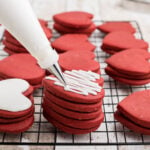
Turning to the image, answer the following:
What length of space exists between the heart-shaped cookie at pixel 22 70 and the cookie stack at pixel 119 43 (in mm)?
309

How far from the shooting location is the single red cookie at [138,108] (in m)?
0.91

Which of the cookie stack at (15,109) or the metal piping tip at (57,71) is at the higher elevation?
the metal piping tip at (57,71)

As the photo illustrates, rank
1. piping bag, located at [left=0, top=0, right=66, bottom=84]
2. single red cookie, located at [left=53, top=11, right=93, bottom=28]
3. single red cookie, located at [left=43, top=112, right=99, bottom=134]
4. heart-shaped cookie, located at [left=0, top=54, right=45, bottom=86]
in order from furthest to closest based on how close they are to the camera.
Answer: single red cookie, located at [left=53, top=11, right=93, bottom=28] → heart-shaped cookie, located at [left=0, top=54, right=45, bottom=86] → single red cookie, located at [left=43, top=112, right=99, bottom=134] → piping bag, located at [left=0, top=0, right=66, bottom=84]

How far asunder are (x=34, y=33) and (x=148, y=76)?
1.68ft

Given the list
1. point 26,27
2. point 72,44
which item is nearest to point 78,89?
point 26,27

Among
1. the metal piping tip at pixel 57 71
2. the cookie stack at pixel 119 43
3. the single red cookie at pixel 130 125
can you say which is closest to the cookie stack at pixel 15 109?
the metal piping tip at pixel 57 71

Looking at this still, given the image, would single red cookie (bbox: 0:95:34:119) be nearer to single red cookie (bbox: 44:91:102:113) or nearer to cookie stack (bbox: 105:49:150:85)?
single red cookie (bbox: 44:91:102:113)

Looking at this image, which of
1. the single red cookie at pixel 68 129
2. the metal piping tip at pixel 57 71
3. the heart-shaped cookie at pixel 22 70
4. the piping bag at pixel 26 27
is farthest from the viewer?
the heart-shaped cookie at pixel 22 70

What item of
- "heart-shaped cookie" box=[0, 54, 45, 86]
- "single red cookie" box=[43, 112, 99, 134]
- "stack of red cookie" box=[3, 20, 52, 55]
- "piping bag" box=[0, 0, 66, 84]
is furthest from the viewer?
"stack of red cookie" box=[3, 20, 52, 55]

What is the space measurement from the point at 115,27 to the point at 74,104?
0.66 metres

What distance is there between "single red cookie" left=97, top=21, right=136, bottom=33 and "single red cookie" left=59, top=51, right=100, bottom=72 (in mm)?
294

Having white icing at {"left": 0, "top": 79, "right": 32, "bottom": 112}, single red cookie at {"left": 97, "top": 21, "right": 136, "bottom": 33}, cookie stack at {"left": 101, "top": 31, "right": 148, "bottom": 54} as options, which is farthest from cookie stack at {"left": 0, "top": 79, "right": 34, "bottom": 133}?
single red cookie at {"left": 97, "top": 21, "right": 136, "bottom": 33}

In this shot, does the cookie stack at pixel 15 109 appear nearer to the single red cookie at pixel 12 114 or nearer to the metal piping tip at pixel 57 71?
the single red cookie at pixel 12 114

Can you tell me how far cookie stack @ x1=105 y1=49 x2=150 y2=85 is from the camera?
1.09 metres
